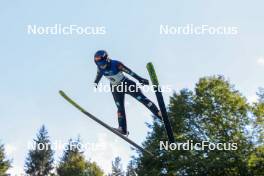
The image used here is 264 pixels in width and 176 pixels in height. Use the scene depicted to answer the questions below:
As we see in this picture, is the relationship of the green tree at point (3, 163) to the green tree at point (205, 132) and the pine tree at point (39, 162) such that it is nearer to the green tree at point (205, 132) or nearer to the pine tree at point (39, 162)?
the pine tree at point (39, 162)

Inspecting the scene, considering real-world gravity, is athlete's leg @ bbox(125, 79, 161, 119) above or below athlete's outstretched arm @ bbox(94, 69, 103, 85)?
below

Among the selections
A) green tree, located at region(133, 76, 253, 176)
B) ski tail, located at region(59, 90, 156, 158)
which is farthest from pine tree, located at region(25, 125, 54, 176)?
ski tail, located at region(59, 90, 156, 158)

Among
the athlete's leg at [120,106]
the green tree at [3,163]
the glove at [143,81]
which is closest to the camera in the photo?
the glove at [143,81]

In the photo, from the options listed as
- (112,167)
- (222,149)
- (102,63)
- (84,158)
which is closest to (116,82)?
(102,63)

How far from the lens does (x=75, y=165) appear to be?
51469mm

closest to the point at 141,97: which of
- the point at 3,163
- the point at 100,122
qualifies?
the point at 100,122

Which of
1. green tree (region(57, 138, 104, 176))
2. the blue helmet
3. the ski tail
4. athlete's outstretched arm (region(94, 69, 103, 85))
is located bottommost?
the ski tail

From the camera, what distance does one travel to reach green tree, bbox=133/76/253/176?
94.2 ft

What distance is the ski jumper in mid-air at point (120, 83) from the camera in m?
10.2

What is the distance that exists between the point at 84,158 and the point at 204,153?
2680 cm

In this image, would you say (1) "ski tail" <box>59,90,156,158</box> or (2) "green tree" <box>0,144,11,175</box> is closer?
Answer: (1) "ski tail" <box>59,90,156,158</box>

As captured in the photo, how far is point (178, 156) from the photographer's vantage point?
3059 cm

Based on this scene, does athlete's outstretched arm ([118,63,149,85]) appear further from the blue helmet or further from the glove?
the blue helmet

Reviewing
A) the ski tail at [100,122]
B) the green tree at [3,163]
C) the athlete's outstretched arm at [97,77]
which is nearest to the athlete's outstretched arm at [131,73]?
the athlete's outstretched arm at [97,77]
